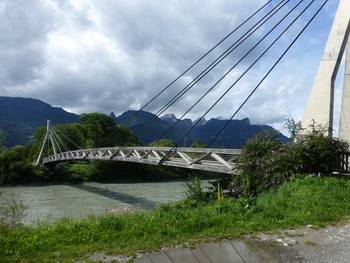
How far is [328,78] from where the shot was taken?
29.8ft

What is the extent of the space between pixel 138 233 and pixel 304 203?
10.6ft

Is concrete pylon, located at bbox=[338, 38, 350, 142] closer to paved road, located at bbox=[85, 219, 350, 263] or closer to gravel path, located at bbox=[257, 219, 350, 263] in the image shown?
gravel path, located at bbox=[257, 219, 350, 263]

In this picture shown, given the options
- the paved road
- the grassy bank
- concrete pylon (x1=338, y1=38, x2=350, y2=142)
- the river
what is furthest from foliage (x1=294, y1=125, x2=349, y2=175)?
the river

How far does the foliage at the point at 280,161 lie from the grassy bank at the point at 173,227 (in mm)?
1049

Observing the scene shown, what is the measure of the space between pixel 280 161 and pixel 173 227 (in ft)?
12.9

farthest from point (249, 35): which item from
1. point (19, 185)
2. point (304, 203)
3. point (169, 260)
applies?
point (19, 185)

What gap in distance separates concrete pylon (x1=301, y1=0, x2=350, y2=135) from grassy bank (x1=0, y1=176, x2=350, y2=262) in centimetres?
331

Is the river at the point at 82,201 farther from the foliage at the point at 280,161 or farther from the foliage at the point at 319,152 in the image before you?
the foliage at the point at 319,152

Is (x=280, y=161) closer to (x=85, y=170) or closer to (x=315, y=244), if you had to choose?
(x=315, y=244)

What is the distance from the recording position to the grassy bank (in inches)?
154

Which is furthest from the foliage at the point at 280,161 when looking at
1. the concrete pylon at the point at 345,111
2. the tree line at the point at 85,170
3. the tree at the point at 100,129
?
→ the tree at the point at 100,129

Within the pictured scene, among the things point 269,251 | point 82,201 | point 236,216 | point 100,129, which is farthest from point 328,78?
point 100,129

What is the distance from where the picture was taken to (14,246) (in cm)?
400

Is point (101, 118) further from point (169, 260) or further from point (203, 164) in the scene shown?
point (169, 260)
